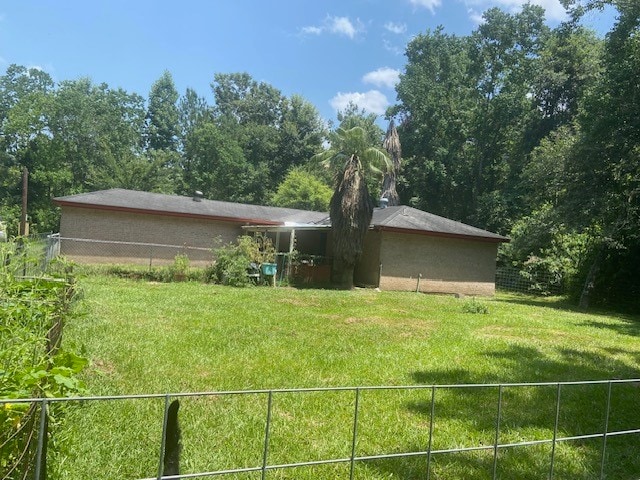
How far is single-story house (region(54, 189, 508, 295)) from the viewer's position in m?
20.2

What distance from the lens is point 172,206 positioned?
2445 centimetres

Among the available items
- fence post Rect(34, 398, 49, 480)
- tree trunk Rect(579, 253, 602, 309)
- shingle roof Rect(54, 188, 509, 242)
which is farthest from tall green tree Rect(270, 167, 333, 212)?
fence post Rect(34, 398, 49, 480)

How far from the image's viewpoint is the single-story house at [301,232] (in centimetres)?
2022

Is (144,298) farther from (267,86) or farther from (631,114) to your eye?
(267,86)

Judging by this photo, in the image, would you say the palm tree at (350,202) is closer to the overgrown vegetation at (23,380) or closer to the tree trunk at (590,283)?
the tree trunk at (590,283)

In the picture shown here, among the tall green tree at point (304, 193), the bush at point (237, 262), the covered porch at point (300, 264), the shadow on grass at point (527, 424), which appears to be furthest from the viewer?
the tall green tree at point (304, 193)

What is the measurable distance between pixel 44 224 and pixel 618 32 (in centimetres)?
3883

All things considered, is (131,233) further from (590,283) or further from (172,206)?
(590,283)

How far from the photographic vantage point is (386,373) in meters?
6.23

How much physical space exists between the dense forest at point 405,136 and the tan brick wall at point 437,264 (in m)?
1.93

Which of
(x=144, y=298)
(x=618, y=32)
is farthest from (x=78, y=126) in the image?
(x=618, y=32)

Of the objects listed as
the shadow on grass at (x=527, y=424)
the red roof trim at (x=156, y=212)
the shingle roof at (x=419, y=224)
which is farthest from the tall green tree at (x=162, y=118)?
the shadow on grass at (x=527, y=424)

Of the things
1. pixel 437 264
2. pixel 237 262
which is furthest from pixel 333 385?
pixel 437 264

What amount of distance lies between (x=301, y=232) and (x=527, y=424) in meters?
21.3
